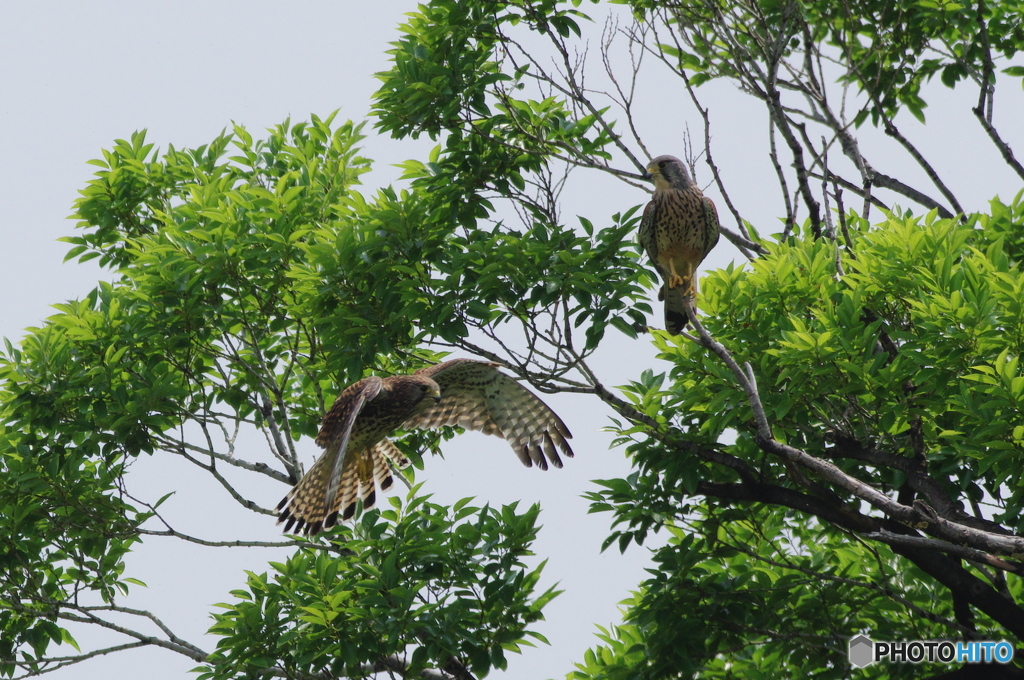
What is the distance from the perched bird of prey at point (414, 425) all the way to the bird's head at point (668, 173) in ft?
5.68

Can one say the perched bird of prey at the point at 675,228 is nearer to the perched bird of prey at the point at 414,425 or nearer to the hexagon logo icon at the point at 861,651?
the perched bird of prey at the point at 414,425

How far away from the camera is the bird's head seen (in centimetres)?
679

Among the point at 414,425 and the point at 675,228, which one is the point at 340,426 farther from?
the point at 675,228

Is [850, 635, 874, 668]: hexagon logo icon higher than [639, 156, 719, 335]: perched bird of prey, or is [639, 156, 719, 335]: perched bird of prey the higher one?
[639, 156, 719, 335]: perched bird of prey

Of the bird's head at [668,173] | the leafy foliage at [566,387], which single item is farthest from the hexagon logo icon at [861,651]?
the bird's head at [668,173]

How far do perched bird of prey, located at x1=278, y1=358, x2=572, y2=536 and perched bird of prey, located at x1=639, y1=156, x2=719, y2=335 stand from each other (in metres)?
1.22

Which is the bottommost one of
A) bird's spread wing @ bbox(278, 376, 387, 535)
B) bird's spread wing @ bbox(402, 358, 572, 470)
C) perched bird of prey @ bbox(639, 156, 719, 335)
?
bird's spread wing @ bbox(278, 376, 387, 535)

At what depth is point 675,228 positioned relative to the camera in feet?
22.4

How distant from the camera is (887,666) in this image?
236 inches

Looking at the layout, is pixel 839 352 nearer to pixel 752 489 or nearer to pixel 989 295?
pixel 989 295

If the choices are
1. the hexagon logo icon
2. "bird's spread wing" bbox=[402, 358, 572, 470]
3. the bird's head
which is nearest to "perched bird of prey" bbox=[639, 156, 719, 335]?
the bird's head

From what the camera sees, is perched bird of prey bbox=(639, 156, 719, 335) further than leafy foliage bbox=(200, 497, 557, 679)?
Yes

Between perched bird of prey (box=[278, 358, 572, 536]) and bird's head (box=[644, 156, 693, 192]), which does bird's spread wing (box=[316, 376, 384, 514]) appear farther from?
bird's head (box=[644, 156, 693, 192])

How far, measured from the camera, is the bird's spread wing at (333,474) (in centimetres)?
584
